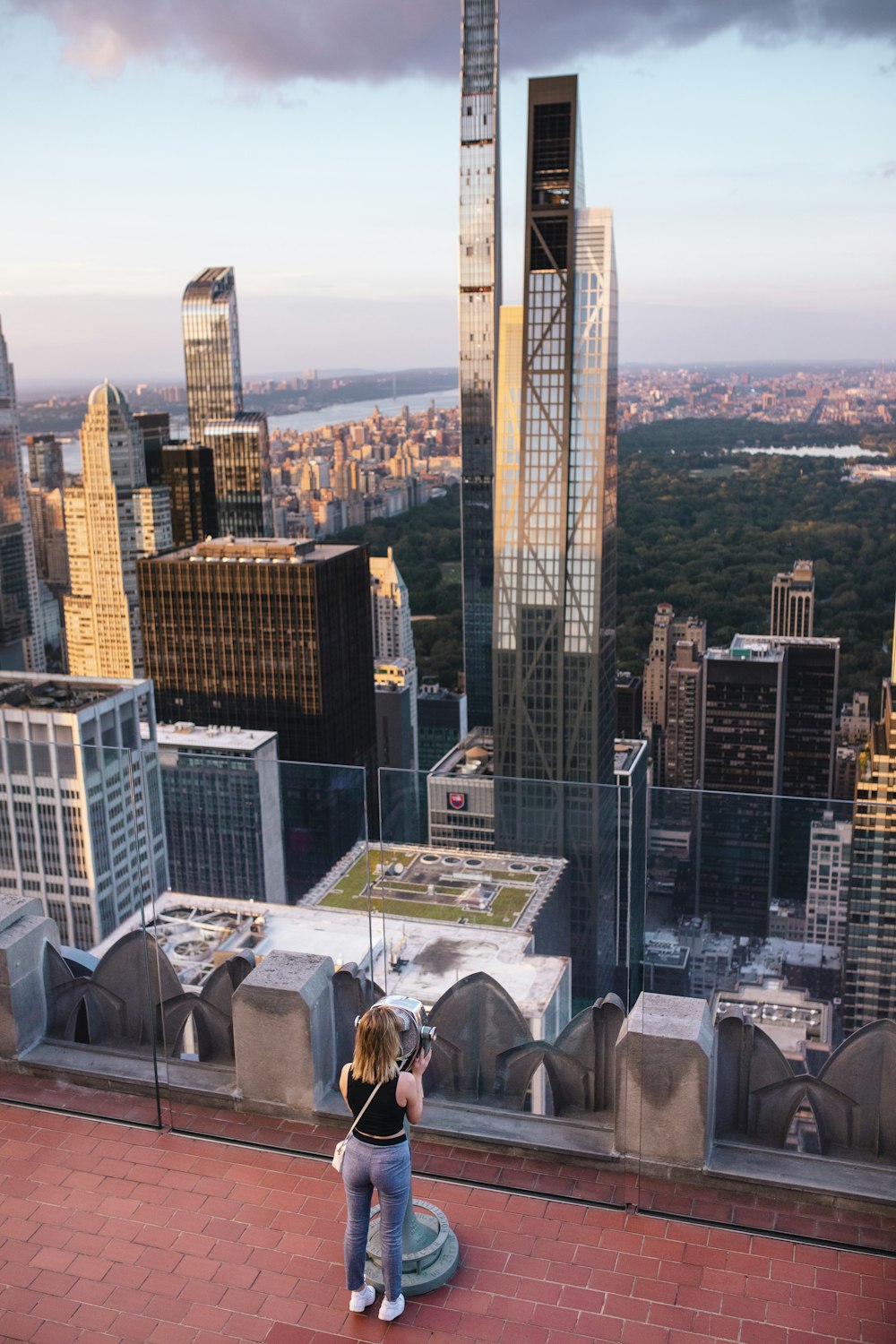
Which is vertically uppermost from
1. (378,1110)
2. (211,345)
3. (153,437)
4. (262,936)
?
(211,345)

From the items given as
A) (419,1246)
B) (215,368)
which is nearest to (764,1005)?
(419,1246)

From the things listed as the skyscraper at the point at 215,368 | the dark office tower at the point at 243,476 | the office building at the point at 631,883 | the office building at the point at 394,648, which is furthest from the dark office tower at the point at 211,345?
the office building at the point at 631,883

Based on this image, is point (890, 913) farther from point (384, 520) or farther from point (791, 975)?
point (384, 520)

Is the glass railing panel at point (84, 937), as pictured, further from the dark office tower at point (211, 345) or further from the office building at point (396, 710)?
the dark office tower at point (211, 345)

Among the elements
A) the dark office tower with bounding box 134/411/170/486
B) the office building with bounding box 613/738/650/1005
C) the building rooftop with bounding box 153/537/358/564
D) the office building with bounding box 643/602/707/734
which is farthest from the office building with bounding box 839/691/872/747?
the dark office tower with bounding box 134/411/170/486

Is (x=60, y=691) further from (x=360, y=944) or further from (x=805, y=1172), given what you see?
(x=805, y=1172)
